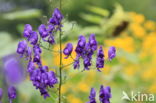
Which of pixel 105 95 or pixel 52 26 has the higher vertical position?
pixel 52 26

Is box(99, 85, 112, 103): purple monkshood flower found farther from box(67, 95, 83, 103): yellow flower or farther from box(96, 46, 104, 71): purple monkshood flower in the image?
box(67, 95, 83, 103): yellow flower

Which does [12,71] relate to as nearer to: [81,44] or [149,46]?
[81,44]

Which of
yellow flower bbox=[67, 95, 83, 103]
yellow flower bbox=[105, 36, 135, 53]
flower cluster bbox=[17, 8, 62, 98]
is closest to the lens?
flower cluster bbox=[17, 8, 62, 98]

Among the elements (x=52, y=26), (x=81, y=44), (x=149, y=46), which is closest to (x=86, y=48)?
(x=81, y=44)

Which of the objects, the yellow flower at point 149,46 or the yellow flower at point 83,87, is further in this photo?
the yellow flower at point 149,46

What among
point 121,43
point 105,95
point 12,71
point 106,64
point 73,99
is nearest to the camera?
point 105,95

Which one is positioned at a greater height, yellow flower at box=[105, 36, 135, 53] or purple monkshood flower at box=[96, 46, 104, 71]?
yellow flower at box=[105, 36, 135, 53]

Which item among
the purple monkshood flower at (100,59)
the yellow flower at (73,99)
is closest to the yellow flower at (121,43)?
the yellow flower at (73,99)

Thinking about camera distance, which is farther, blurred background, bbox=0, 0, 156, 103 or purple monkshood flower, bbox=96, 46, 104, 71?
blurred background, bbox=0, 0, 156, 103

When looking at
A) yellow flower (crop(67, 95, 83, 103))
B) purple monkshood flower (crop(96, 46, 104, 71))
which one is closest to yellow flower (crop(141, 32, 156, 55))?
yellow flower (crop(67, 95, 83, 103))

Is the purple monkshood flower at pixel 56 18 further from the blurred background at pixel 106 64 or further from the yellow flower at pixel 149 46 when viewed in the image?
the yellow flower at pixel 149 46

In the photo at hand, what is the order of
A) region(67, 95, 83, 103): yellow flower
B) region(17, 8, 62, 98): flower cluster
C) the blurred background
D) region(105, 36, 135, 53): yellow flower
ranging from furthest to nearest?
1. region(105, 36, 135, 53): yellow flower
2. region(67, 95, 83, 103): yellow flower
3. the blurred background
4. region(17, 8, 62, 98): flower cluster

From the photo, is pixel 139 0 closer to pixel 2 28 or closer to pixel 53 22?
pixel 2 28
